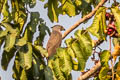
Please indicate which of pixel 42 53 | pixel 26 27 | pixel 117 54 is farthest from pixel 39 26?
pixel 117 54

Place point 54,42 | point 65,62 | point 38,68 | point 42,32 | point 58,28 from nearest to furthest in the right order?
point 65,62 < point 38,68 < point 42,32 < point 54,42 < point 58,28

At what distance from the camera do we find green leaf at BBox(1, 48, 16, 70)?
3.73 m

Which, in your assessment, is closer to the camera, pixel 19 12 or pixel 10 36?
pixel 10 36

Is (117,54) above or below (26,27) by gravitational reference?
below

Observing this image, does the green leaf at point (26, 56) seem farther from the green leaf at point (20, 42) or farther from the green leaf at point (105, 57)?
the green leaf at point (105, 57)

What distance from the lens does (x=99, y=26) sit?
3.15 metres

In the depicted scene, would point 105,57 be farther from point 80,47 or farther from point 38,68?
point 38,68

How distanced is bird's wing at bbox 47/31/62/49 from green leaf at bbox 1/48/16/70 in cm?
87

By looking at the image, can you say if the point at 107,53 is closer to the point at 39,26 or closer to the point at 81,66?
the point at 81,66

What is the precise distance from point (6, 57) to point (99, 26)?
1.08m

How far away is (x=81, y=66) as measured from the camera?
10.6ft

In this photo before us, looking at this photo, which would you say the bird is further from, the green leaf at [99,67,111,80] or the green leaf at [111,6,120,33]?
the green leaf at [111,6,120,33]

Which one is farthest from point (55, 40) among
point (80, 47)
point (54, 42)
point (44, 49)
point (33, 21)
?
point (80, 47)

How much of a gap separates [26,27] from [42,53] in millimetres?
764
